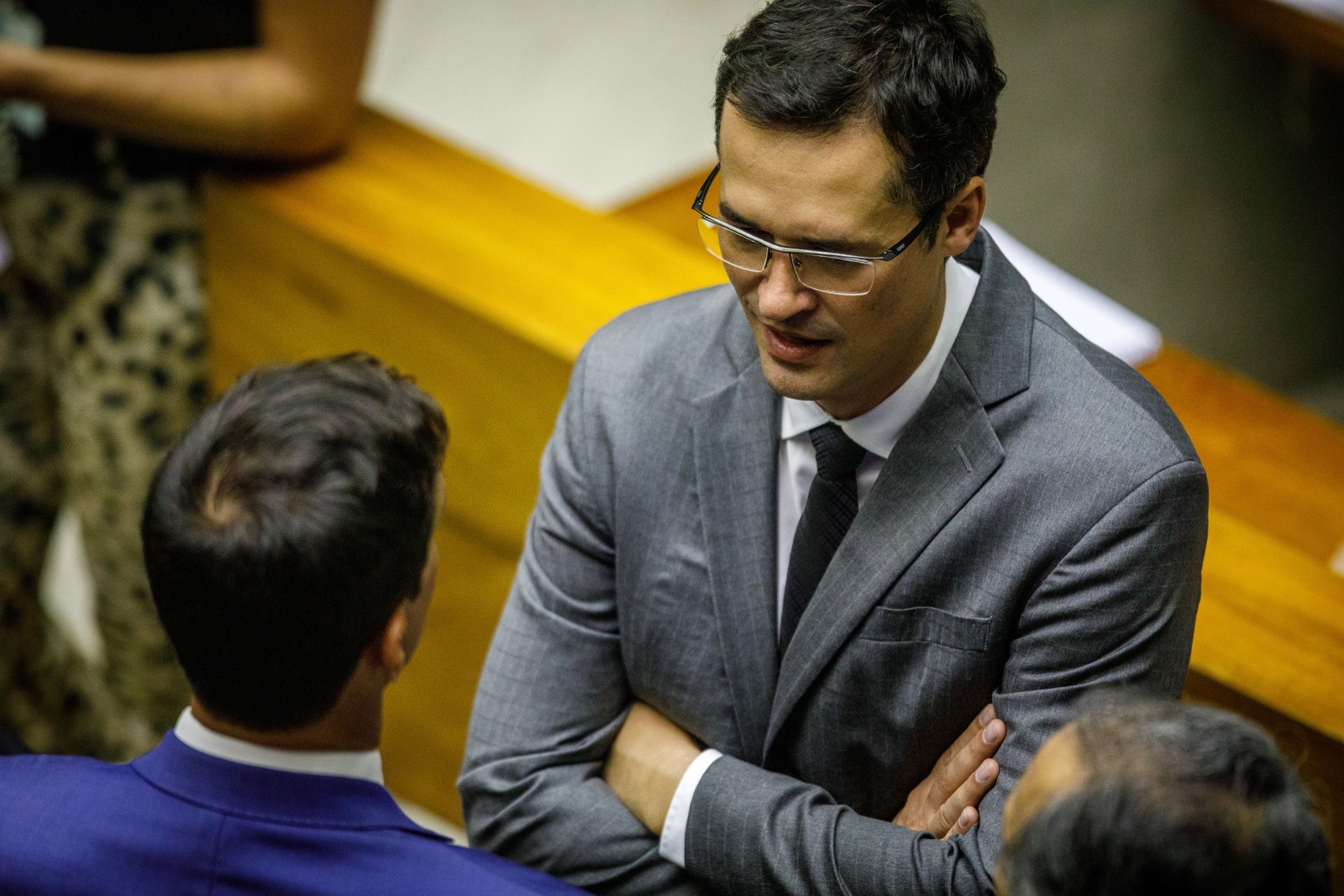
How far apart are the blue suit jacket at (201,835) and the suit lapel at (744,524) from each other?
422 mm

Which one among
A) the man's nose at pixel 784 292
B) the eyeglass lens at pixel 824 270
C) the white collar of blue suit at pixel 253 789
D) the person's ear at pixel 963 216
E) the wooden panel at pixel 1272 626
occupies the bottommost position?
the white collar of blue suit at pixel 253 789

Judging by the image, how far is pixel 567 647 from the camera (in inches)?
70.6

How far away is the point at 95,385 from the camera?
2.82 meters

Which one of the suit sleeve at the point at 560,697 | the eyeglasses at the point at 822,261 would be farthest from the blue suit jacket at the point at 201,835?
the eyeglasses at the point at 822,261

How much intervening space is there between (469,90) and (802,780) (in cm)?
431

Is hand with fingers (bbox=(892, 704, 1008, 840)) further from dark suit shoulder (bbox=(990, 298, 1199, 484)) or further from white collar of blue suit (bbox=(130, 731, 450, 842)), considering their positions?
white collar of blue suit (bbox=(130, 731, 450, 842))

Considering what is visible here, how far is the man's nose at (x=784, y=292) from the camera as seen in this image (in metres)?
1.52

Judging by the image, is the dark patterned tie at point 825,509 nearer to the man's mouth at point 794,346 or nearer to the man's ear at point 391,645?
the man's mouth at point 794,346

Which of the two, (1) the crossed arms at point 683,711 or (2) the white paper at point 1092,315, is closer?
(1) the crossed arms at point 683,711

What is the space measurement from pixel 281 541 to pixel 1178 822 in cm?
84

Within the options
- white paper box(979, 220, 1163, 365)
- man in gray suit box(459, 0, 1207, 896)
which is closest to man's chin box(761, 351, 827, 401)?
man in gray suit box(459, 0, 1207, 896)

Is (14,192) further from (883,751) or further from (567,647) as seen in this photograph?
(883,751)

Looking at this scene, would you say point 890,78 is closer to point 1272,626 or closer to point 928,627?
point 928,627

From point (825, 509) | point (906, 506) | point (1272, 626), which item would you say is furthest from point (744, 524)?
point (1272, 626)
